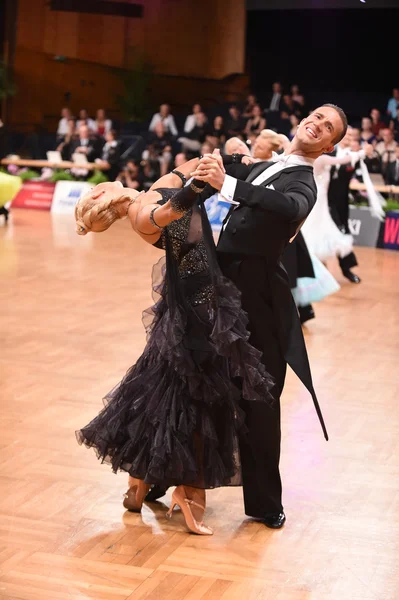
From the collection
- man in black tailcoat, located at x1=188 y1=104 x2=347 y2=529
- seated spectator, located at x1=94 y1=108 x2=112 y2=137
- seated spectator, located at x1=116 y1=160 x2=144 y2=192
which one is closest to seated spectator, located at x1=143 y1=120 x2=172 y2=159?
seated spectator, located at x1=116 y1=160 x2=144 y2=192

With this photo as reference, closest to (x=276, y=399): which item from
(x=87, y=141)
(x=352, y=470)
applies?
(x=352, y=470)

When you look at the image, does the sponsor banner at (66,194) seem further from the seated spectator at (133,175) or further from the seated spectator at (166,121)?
the seated spectator at (166,121)

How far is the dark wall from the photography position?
55.6 feet

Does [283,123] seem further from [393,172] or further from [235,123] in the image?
[393,172]

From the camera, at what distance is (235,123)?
15.2 m

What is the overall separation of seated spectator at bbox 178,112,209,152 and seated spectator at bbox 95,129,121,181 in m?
1.09

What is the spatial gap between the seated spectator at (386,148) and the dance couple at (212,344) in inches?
400

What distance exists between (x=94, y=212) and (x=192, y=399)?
746mm

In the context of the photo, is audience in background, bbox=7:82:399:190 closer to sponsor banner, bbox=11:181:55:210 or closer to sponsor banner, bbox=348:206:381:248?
sponsor banner, bbox=11:181:55:210

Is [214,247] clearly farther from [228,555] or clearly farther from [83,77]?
[83,77]

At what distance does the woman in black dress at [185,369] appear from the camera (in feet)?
10.4

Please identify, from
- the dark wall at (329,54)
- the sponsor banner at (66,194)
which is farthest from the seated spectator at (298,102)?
the sponsor banner at (66,194)

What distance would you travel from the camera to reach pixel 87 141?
15883 millimetres

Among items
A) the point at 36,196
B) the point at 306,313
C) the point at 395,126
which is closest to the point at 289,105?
the point at 395,126
